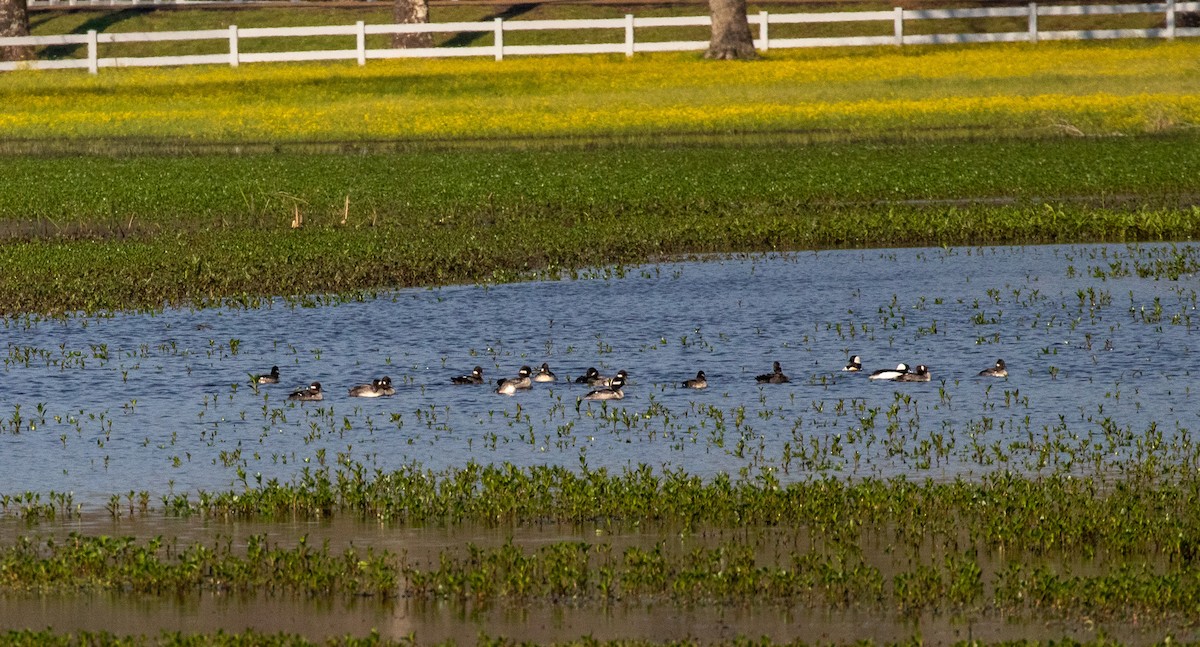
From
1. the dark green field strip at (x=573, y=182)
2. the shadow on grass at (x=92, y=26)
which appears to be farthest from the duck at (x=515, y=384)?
the shadow on grass at (x=92, y=26)

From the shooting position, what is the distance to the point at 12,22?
206 feet

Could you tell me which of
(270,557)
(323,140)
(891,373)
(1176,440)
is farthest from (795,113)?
(270,557)

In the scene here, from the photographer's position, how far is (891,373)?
1783 cm

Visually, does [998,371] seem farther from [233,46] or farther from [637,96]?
[233,46]

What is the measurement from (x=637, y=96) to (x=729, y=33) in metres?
7.49

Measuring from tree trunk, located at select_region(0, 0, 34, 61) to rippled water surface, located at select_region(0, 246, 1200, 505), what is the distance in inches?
1653

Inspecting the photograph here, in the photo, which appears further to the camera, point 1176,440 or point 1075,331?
point 1075,331

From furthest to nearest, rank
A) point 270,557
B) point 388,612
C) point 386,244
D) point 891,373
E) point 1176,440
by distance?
point 386,244
point 891,373
point 1176,440
point 270,557
point 388,612

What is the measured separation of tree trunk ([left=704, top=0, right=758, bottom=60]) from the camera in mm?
57562

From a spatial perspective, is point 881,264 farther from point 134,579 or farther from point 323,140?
point 323,140

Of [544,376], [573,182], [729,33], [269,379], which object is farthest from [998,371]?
[729,33]

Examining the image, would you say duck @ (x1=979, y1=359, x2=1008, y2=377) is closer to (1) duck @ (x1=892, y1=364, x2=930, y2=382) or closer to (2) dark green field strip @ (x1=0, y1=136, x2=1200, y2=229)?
(1) duck @ (x1=892, y1=364, x2=930, y2=382)

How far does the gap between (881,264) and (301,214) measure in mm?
10839

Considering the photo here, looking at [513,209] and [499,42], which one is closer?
[513,209]
